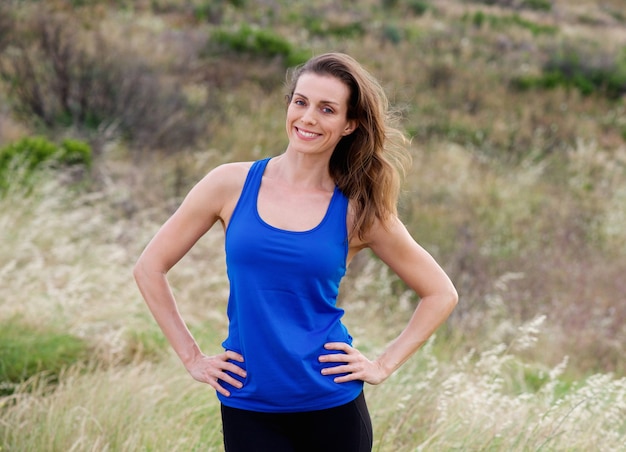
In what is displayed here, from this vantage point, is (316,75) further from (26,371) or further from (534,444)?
(26,371)

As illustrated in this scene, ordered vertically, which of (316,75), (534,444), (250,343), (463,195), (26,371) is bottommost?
(463,195)

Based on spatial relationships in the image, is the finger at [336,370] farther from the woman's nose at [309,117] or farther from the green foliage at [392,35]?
the green foliage at [392,35]

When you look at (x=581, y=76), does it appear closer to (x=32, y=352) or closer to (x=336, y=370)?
(x=32, y=352)

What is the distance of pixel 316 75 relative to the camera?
229cm

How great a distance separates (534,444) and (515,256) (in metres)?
5.90

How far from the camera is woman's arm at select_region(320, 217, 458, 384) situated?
2.33m

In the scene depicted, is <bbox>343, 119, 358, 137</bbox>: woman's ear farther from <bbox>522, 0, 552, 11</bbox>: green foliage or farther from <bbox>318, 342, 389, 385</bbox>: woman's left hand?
→ <bbox>522, 0, 552, 11</bbox>: green foliage

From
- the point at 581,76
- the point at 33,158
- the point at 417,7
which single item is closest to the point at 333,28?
the point at 417,7

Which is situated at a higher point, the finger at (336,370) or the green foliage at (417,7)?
the finger at (336,370)

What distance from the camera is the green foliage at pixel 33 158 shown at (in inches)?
288

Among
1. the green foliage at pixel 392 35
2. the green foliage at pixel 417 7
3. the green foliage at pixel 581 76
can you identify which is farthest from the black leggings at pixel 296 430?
the green foliage at pixel 417 7

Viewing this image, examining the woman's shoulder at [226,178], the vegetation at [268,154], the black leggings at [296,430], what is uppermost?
the woman's shoulder at [226,178]

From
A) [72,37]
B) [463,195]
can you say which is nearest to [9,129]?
[72,37]

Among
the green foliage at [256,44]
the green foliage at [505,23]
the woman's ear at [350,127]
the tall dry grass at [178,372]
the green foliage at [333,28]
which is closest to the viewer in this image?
the woman's ear at [350,127]
